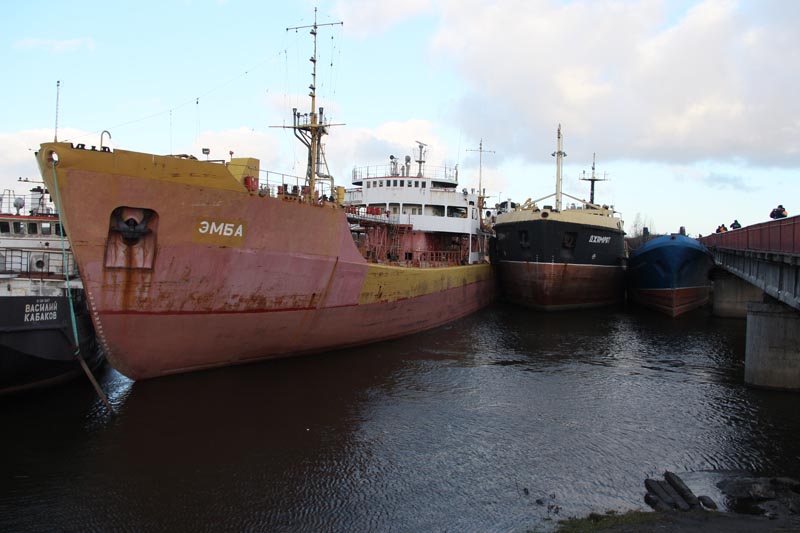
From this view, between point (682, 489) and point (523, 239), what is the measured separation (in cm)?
2145

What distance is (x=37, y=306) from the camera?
450 inches

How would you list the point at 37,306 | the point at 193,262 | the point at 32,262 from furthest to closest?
the point at 32,262 → the point at 193,262 → the point at 37,306

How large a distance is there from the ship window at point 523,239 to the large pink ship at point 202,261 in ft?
43.9

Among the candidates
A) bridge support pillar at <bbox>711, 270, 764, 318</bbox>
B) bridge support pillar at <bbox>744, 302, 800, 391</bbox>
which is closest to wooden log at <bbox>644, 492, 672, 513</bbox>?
bridge support pillar at <bbox>744, 302, 800, 391</bbox>

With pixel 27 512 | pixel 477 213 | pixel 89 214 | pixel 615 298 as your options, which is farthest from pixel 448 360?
pixel 615 298

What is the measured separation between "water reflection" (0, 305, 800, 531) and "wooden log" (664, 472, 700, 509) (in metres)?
0.47

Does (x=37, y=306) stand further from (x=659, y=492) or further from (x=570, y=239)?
(x=570, y=239)

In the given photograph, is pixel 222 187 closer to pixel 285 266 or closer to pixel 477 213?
pixel 285 266

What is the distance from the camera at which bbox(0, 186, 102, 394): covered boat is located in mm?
11156

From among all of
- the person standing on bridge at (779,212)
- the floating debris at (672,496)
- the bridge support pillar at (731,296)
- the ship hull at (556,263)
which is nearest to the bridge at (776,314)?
the person standing on bridge at (779,212)

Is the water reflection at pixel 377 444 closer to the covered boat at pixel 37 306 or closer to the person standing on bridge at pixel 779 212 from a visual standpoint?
the covered boat at pixel 37 306

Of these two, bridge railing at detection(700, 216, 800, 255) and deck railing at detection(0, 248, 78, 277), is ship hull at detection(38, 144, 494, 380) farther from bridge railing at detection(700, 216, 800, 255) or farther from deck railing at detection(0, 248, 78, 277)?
bridge railing at detection(700, 216, 800, 255)

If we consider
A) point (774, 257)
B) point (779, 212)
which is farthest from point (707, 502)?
point (779, 212)

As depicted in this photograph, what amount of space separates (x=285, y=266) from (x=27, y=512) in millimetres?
7729
